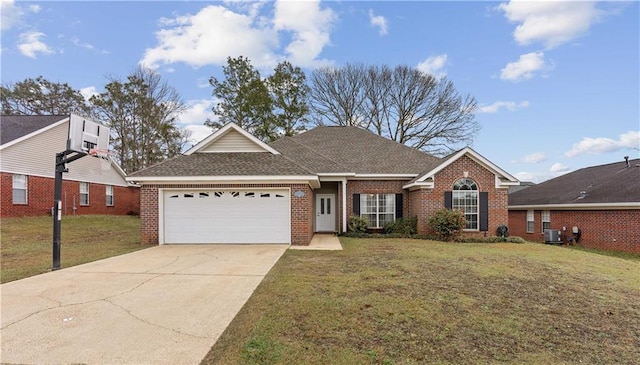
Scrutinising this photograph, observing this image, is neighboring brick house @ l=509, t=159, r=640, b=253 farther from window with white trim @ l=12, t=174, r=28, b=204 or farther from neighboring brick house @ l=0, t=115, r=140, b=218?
window with white trim @ l=12, t=174, r=28, b=204

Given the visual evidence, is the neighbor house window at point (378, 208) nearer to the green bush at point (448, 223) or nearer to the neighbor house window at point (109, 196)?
the green bush at point (448, 223)

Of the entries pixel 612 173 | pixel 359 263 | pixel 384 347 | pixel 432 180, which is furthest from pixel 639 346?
pixel 612 173

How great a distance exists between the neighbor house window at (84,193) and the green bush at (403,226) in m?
19.0

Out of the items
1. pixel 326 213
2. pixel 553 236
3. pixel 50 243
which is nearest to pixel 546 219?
pixel 553 236

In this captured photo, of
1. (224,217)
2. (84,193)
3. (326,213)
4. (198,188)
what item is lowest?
(326,213)

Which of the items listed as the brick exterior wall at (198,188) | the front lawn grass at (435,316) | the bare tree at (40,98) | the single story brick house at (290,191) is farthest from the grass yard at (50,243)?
the bare tree at (40,98)

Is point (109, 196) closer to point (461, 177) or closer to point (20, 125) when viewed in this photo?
point (20, 125)

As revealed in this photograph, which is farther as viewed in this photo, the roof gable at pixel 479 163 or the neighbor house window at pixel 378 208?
the neighbor house window at pixel 378 208

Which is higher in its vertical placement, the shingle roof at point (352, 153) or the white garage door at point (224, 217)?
the shingle roof at point (352, 153)

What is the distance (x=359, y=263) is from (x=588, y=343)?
528 centimetres

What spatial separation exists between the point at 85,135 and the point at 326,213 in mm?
11408

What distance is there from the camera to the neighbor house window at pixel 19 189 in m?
17.5

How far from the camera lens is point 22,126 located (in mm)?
19078

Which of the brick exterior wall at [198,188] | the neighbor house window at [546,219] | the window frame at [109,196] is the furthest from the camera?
the window frame at [109,196]
